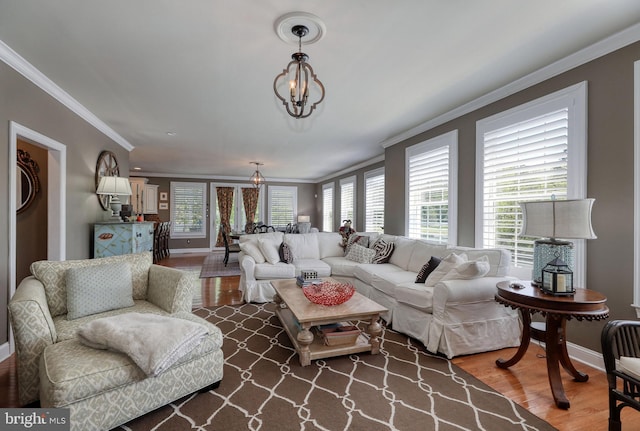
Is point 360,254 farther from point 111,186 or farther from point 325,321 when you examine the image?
point 111,186

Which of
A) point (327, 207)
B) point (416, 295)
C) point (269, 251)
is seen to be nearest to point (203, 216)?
point (327, 207)

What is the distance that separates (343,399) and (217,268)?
5301 millimetres

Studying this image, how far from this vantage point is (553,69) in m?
2.67

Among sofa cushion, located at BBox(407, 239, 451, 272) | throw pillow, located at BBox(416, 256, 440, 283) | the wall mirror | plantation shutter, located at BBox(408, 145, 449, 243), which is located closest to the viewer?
throw pillow, located at BBox(416, 256, 440, 283)

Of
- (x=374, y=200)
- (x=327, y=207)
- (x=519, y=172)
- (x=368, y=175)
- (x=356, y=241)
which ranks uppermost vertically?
(x=368, y=175)

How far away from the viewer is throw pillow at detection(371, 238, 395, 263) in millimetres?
4246

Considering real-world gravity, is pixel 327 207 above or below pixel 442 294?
above

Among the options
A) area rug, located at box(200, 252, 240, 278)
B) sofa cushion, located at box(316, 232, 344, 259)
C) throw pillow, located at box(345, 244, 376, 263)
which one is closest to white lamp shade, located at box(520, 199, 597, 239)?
throw pillow, located at box(345, 244, 376, 263)

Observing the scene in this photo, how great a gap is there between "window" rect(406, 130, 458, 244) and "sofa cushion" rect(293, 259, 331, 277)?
1.56 metres

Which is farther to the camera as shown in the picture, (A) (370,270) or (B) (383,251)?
(B) (383,251)

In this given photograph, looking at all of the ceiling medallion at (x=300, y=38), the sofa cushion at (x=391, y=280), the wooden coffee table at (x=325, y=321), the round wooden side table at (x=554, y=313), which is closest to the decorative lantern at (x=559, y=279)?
the round wooden side table at (x=554, y=313)

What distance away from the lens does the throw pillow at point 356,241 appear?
4.80m

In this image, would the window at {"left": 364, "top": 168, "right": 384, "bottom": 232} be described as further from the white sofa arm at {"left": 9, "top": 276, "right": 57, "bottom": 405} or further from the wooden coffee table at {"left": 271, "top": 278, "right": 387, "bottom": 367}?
the white sofa arm at {"left": 9, "top": 276, "right": 57, "bottom": 405}

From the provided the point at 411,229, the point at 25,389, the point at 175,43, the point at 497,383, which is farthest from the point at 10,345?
the point at 411,229
